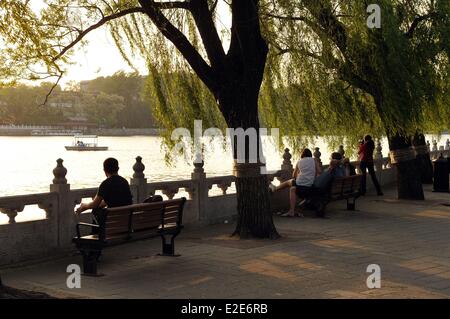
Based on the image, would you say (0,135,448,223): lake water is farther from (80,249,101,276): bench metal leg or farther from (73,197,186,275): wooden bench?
(80,249,101,276): bench metal leg

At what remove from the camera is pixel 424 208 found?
52.2 ft

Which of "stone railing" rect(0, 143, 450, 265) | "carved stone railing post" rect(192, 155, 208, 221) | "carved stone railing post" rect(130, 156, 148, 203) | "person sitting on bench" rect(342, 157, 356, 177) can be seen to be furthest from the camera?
"person sitting on bench" rect(342, 157, 356, 177)

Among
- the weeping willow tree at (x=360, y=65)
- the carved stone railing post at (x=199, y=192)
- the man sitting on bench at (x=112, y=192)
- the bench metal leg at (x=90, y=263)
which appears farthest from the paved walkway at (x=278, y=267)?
the weeping willow tree at (x=360, y=65)

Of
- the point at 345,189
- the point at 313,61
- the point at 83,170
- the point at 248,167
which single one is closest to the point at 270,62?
the point at 313,61

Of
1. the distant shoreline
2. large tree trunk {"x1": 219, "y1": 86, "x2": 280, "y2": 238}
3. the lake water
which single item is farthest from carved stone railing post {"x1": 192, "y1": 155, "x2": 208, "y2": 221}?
the distant shoreline

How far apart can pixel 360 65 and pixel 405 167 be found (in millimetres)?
4159

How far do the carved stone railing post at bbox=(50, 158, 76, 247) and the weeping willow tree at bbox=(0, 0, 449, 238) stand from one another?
1934 mm

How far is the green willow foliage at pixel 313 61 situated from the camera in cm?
1170

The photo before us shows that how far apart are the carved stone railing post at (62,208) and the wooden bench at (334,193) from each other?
5762 millimetres

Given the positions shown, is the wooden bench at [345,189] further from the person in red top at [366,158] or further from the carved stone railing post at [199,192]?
the person in red top at [366,158]

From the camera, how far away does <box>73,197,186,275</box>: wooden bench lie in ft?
27.5

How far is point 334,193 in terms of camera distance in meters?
14.4
